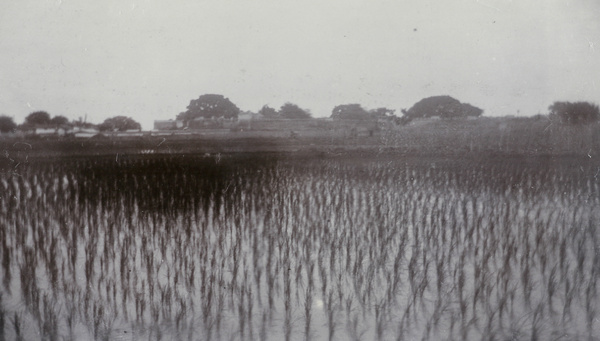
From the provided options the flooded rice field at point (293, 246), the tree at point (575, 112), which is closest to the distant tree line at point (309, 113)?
the tree at point (575, 112)

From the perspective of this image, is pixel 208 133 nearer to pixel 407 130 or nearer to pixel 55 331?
pixel 407 130

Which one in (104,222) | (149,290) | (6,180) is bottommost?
(149,290)

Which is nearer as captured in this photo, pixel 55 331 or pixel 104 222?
pixel 55 331

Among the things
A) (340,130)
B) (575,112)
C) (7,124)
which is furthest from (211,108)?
(575,112)

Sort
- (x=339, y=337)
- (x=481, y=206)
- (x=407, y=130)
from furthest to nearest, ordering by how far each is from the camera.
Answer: (x=481, y=206) → (x=407, y=130) → (x=339, y=337)

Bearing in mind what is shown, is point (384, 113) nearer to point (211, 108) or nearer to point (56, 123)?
point (211, 108)

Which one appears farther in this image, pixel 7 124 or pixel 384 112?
pixel 7 124

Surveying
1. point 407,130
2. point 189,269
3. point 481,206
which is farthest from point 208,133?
point 481,206
